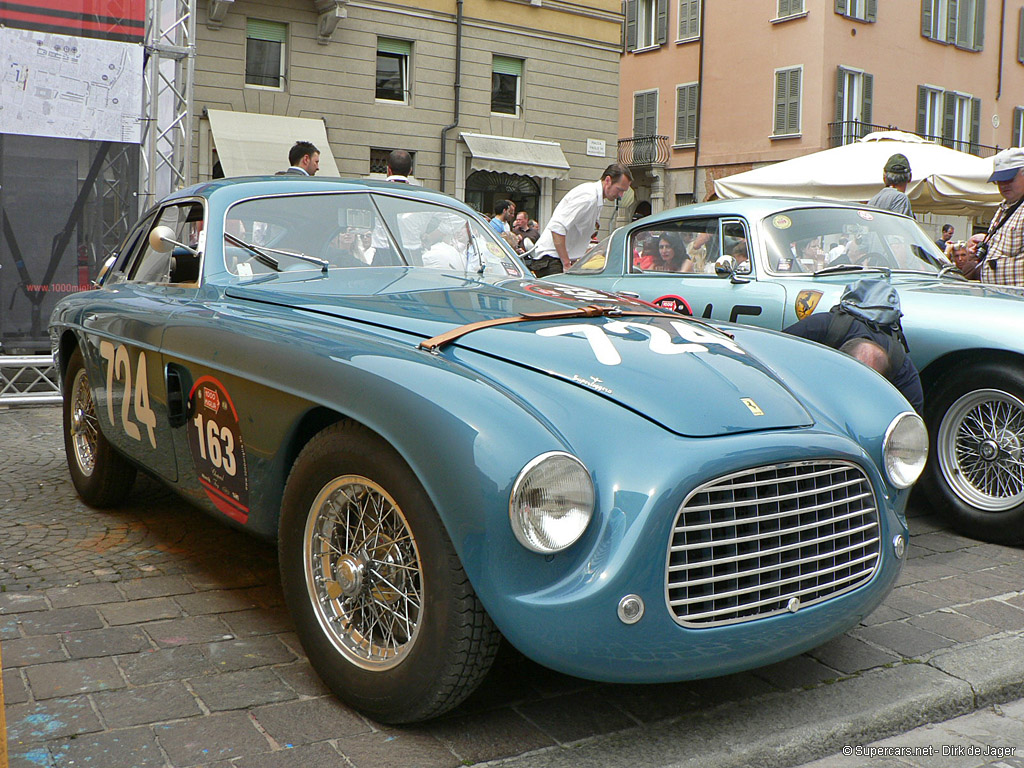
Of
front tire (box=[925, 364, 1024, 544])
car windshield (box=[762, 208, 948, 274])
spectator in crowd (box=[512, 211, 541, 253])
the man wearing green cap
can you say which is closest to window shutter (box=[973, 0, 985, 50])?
spectator in crowd (box=[512, 211, 541, 253])

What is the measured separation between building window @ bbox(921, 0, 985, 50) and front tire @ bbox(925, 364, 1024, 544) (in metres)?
27.1

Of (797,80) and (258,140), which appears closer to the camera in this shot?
(258,140)

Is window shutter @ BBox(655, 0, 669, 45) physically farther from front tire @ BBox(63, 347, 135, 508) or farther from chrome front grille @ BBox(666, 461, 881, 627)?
chrome front grille @ BBox(666, 461, 881, 627)

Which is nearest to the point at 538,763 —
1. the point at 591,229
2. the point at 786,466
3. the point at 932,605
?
the point at 786,466

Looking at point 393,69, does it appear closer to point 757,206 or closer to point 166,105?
point 166,105

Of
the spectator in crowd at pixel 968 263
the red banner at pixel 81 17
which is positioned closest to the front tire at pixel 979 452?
the spectator in crowd at pixel 968 263

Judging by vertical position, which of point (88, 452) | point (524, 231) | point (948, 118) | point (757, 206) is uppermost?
point (948, 118)

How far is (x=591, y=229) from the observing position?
26.1 ft

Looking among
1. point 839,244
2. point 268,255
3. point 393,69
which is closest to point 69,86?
point 268,255

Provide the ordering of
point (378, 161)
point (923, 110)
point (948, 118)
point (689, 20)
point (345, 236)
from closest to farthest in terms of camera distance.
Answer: point (345, 236) → point (378, 161) → point (923, 110) → point (948, 118) → point (689, 20)

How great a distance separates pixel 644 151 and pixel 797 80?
549cm

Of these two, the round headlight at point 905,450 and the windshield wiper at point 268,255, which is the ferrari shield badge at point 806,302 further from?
the windshield wiper at point 268,255

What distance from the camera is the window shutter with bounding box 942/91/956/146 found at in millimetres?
28750

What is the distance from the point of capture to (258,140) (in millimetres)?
17906
